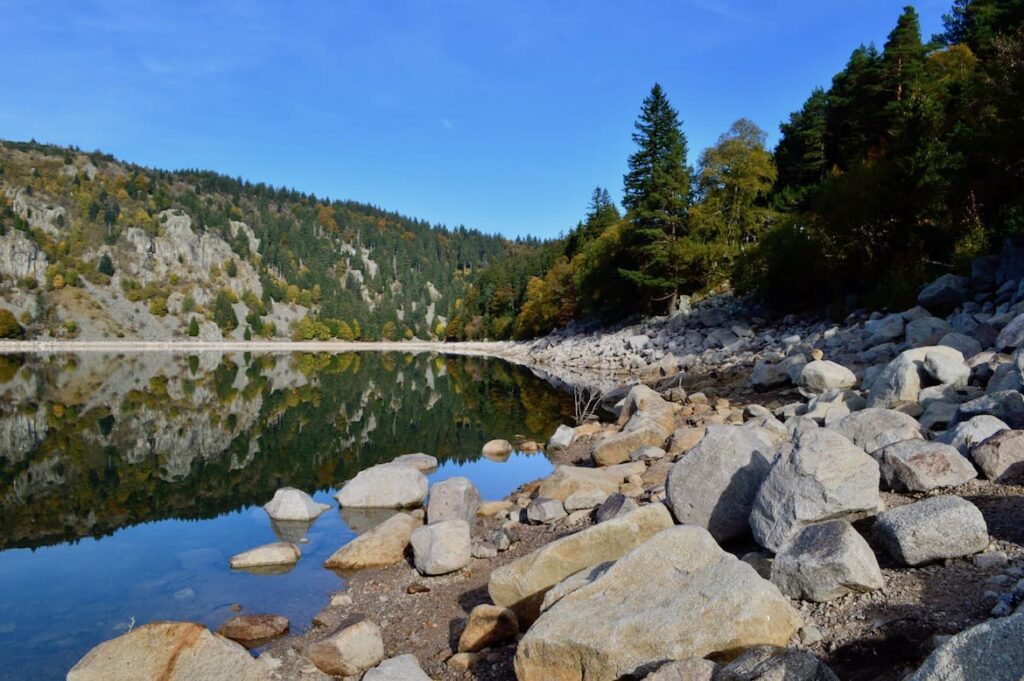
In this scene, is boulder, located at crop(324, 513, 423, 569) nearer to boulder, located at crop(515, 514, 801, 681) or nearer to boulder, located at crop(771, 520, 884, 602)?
boulder, located at crop(515, 514, 801, 681)

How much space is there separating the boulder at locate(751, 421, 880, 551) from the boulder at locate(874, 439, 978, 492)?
119cm

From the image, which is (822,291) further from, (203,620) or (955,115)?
(203,620)

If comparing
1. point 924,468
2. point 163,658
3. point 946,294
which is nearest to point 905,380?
point 924,468

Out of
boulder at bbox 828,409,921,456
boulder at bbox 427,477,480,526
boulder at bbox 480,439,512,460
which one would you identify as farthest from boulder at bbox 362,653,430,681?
boulder at bbox 480,439,512,460

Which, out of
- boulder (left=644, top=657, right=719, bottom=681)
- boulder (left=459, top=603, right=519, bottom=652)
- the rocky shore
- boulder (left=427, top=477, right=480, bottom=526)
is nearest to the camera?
boulder (left=644, top=657, right=719, bottom=681)

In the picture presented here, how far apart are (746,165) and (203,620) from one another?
163 ft

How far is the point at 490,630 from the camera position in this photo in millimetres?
6453

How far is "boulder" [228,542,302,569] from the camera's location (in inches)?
398

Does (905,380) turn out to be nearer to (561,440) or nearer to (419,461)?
(561,440)

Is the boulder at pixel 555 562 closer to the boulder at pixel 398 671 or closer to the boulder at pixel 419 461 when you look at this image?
the boulder at pixel 398 671

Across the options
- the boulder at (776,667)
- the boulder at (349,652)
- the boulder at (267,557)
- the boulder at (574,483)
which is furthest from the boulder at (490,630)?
the boulder at (267,557)

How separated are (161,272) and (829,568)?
16890 centimetres

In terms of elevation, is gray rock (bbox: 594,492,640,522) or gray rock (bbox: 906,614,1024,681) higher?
gray rock (bbox: 906,614,1024,681)

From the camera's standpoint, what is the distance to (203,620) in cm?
830
